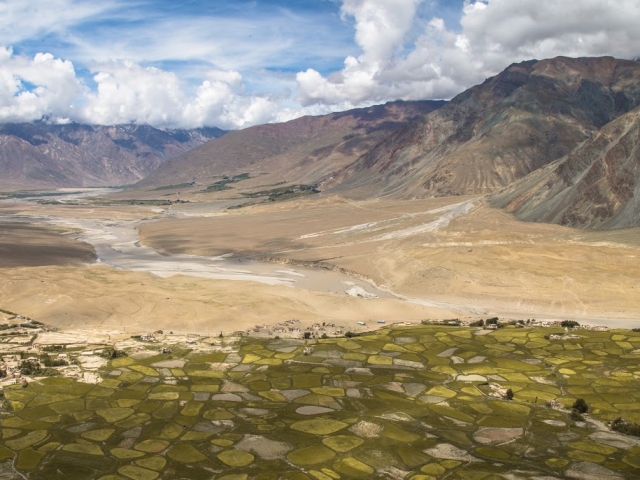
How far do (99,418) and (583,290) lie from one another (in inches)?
2016

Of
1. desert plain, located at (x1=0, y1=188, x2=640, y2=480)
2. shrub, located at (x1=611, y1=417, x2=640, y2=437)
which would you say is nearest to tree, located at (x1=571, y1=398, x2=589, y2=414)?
desert plain, located at (x1=0, y1=188, x2=640, y2=480)

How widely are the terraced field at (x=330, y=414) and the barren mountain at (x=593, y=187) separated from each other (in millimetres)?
67179

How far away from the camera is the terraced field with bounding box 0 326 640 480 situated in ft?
58.0

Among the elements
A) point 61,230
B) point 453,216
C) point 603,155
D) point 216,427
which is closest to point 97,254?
point 61,230

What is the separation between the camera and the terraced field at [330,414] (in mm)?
17688

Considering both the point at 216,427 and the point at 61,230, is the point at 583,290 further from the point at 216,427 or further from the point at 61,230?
the point at 61,230

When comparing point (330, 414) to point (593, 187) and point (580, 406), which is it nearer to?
point (580, 406)

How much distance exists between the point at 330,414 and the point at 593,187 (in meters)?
93.8

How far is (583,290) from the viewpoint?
188 feet

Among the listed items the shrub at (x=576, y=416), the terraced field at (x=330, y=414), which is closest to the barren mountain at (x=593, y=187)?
the terraced field at (x=330, y=414)

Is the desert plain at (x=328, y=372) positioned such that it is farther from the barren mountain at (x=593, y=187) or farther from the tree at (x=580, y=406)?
Result: the barren mountain at (x=593, y=187)

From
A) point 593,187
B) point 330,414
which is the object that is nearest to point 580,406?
point 330,414

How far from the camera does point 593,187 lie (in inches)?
3942

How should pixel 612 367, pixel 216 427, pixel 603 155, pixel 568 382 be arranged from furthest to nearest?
pixel 603 155
pixel 612 367
pixel 568 382
pixel 216 427
